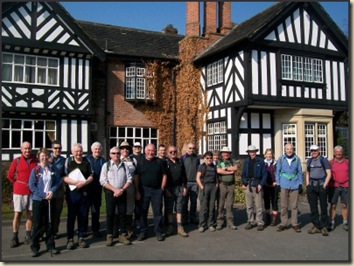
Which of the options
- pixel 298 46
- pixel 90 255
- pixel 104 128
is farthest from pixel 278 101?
pixel 90 255

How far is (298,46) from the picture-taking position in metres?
17.0

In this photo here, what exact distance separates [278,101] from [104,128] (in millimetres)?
8616

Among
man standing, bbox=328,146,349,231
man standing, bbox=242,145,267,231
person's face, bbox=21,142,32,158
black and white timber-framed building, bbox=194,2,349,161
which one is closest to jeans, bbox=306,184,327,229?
man standing, bbox=328,146,349,231

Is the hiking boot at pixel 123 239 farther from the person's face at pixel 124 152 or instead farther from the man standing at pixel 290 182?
the man standing at pixel 290 182

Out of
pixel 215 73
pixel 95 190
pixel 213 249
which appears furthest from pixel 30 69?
pixel 213 249

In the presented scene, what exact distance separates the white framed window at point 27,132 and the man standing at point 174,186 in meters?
9.97

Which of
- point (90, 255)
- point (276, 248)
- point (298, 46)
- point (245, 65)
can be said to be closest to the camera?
point (90, 255)

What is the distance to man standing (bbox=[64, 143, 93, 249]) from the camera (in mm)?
6801

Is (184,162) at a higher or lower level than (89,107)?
lower

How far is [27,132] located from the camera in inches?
627

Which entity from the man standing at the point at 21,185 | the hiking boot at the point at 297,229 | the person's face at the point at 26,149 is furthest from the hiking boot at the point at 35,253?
the hiking boot at the point at 297,229

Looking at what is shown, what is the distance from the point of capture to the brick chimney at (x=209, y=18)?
1991 centimetres

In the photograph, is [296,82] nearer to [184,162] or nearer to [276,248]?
[184,162]

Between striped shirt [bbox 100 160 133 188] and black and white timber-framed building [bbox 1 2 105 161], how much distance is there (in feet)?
32.7
